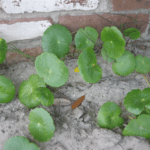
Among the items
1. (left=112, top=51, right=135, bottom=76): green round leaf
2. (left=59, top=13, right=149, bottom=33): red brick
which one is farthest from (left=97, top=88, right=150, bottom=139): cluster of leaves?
(left=59, top=13, right=149, bottom=33): red brick

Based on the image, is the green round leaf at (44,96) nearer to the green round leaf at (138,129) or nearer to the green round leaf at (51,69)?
the green round leaf at (51,69)

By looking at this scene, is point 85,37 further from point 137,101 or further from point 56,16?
point 137,101

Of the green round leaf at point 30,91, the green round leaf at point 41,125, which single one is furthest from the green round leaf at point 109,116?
the green round leaf at point 30,91

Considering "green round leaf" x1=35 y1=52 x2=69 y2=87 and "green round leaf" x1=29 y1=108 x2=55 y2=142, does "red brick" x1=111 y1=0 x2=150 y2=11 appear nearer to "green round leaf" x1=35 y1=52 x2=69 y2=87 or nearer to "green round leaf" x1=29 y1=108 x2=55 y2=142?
"green round leaf" x1=35 y1=52 x2=69 y2=87

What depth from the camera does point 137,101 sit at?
939mm

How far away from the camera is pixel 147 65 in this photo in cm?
107

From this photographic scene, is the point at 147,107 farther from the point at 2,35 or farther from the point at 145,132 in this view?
the point at 2,35

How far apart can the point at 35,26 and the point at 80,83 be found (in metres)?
0.48

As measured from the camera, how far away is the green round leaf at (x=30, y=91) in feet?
3.10

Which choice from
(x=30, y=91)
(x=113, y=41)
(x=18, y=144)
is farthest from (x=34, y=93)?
(x=113, y=41)

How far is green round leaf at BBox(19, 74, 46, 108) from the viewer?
94 centimetres

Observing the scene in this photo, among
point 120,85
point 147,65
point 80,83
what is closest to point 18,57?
point 80,83

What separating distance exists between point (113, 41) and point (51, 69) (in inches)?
16.8

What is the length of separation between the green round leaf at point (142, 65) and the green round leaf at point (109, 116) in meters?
0.33
